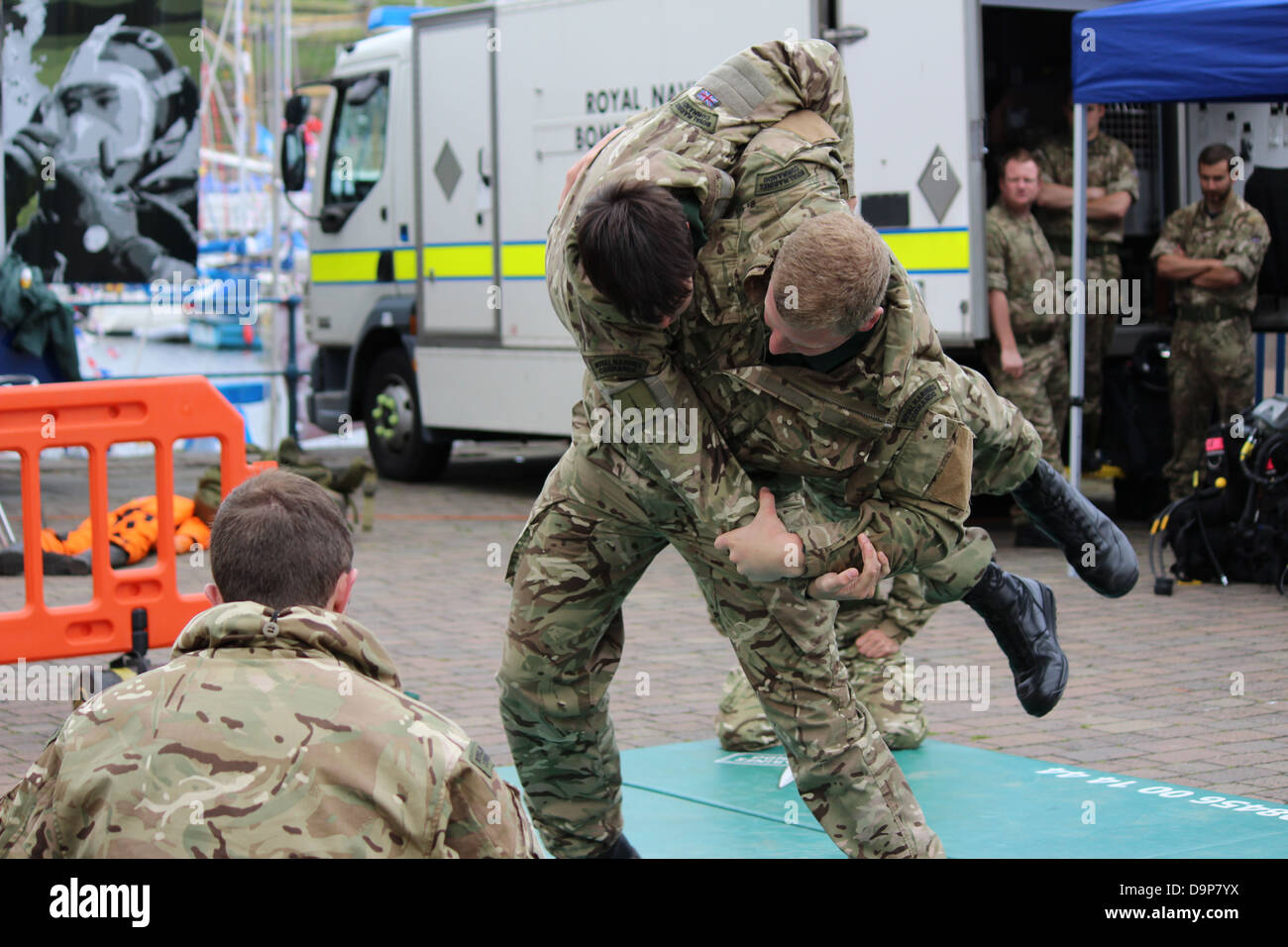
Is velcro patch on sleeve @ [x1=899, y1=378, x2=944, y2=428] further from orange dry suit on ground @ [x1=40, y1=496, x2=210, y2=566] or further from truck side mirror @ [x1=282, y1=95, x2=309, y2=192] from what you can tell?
truck side mirror @ [x1=282, y1=95, x2=309, y2=192]

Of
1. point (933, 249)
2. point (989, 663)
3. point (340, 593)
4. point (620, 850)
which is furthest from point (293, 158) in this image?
point (340, 593)

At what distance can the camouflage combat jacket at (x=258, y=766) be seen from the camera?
2.03m

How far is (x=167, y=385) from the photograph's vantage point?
5930 millimetres

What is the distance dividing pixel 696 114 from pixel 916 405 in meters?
0.75

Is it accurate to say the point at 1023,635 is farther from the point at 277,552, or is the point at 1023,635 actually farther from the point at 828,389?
the point at 277,552

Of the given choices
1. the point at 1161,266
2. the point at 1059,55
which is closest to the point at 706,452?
the point at 1161,266

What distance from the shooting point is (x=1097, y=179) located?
1008 centimetres

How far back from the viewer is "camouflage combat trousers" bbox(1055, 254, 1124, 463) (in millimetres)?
10055

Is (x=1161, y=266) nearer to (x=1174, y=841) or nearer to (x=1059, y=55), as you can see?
(x=1059, y=55)

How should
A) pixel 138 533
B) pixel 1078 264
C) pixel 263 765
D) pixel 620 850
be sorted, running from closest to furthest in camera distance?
pixel 263 765
pixel 620 850
pixel 1078 264
pixel 138 533

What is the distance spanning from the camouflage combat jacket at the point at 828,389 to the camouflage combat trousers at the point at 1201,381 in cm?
661
